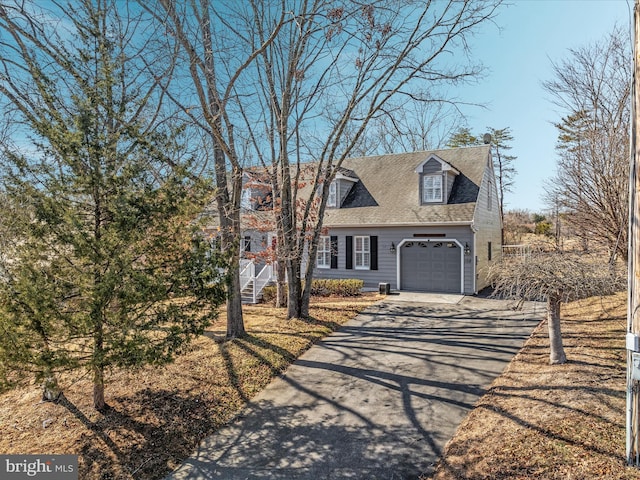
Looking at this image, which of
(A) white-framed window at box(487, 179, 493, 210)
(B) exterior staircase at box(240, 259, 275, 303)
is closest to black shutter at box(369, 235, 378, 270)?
(B) exterior staircase at box(240, 259, 275, 303)

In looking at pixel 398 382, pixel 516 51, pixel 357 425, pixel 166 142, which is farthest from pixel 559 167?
pixel 166 142

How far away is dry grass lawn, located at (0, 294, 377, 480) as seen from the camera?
5.00 m

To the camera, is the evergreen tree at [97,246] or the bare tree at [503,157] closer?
the evergreen tree at [97,246]

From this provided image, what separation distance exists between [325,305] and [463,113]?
7.82 m

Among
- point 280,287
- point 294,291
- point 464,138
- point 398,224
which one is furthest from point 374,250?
point 464,138

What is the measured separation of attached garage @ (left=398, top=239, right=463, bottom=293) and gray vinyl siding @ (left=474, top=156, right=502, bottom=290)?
0.86 metres

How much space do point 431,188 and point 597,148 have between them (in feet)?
19.9

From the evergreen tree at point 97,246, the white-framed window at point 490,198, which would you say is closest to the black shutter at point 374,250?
the white-framed window at point 490,198

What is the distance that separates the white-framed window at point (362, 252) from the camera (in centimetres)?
1717

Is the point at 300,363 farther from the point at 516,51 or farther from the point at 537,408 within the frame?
the point at 516,51

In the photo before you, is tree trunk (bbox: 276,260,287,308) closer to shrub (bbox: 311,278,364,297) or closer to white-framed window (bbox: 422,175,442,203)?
shrub (bbox: 311,278,364,297)

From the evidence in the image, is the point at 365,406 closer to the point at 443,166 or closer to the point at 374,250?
the point at 374,250

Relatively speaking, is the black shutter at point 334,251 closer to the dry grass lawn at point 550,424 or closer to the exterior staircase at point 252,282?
the exterior staircase at point 252,282

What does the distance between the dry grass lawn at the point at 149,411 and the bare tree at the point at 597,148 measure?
372 inches
